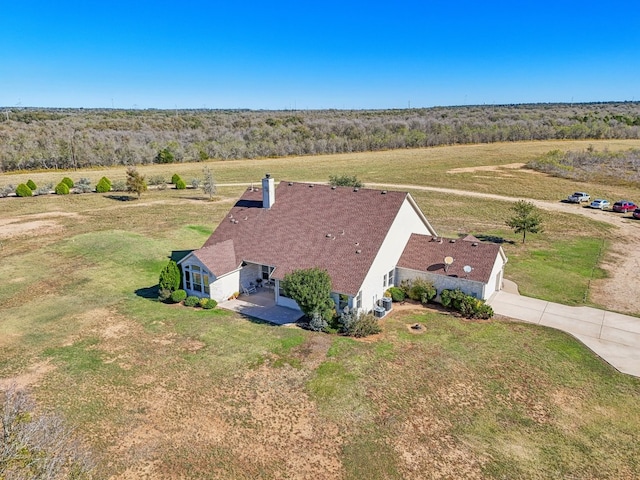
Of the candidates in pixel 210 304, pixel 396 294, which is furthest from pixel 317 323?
pixel 210 304

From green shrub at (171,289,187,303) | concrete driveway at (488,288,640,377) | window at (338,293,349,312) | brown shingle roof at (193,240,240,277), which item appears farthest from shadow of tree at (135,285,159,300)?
concrete driveway at (488,288,640,377)

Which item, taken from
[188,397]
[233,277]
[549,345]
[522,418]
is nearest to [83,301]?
[233,277]

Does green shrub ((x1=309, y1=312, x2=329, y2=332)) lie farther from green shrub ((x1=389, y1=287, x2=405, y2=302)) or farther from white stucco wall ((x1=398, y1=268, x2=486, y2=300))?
white stucco wall ((x1=398, y1=268, x2=486, y2=300))

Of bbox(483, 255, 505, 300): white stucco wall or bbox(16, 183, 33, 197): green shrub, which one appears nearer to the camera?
bbox(483, 255, 505, 300): white stucco wall

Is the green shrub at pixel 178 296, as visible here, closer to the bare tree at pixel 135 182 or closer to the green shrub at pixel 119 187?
the bare tree at pixel 135 182

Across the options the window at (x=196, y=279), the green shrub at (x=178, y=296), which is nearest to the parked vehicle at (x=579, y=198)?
the window at (x=196, y=279)

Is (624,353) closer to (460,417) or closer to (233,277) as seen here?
(460,417)

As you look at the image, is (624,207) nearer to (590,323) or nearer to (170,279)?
(590,323)
